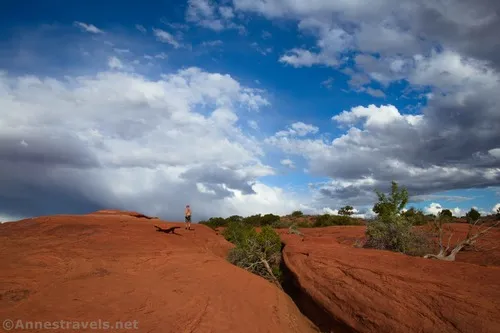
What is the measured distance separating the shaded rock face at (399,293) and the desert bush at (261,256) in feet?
9.82

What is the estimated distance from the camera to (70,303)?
22.6 feet

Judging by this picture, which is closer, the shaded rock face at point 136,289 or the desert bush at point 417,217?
the shaded rock face at point 136,289

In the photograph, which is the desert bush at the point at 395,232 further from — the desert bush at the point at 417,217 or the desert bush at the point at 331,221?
the desert bush at the point at 331,221

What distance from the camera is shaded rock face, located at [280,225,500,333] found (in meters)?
6.40

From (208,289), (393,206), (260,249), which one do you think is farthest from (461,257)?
(208,289)

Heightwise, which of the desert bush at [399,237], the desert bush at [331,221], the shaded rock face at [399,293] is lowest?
the shaded rock face at [399,293]

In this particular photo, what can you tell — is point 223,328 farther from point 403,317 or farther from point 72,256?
point 72,256

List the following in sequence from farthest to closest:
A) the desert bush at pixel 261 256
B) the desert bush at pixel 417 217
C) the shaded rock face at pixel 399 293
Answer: the desert bush at pixel 417 217, the desert bush at pixel 261 256, the shaded rock face at pixel 399 293

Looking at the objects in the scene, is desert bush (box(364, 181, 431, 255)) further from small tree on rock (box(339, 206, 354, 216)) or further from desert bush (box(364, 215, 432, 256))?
small tree on rock (box(339, 206, 354, 216))

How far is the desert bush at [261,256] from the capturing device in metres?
14.0

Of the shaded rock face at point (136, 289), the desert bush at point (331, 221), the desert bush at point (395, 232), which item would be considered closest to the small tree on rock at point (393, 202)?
the desert bush at point (395, 232)

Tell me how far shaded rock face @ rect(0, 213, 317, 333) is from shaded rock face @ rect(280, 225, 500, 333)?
50.0 inches

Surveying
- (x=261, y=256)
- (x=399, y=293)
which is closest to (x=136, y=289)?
(x=399, y=293)

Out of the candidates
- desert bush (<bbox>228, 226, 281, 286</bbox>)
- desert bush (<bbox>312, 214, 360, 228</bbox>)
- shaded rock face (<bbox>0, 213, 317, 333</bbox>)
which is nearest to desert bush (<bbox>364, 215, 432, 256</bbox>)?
desert bush (<bbox>228, 226, 281, 286</bbox>)
